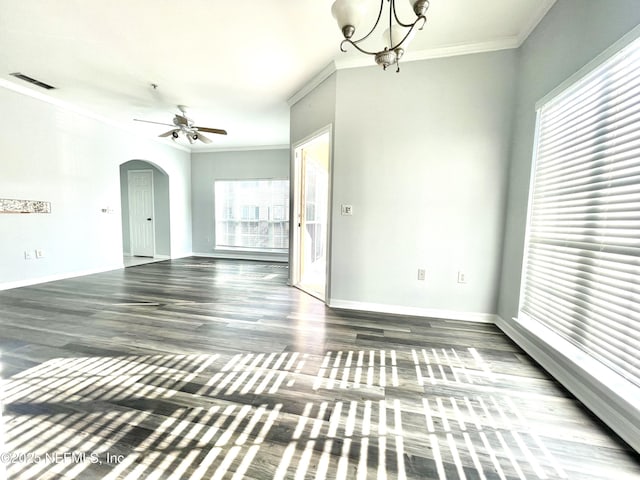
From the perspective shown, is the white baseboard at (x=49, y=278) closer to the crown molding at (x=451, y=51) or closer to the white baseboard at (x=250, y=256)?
the white baseboard at (x=250, y=256)

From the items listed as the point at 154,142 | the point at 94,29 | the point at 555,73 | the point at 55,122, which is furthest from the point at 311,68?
the point at 154,142

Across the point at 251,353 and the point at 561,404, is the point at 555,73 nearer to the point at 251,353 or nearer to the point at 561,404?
the point at 561,404

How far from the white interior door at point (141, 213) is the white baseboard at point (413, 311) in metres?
5.49

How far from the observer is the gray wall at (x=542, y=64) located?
1525mm

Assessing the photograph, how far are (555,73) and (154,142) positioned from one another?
6530mm

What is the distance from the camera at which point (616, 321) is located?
4.71ft

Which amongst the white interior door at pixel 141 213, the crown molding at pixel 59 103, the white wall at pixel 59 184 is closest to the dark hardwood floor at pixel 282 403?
the white wall at pixel 59 184

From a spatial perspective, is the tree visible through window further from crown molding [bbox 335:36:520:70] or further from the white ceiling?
crown molding [bbox 335:36:520:70]

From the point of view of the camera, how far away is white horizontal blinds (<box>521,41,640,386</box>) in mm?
1396

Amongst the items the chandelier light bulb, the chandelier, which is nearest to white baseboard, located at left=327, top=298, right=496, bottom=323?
the chandelier

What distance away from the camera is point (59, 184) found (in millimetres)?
4008

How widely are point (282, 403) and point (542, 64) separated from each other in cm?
317

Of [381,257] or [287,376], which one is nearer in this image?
[287,376]

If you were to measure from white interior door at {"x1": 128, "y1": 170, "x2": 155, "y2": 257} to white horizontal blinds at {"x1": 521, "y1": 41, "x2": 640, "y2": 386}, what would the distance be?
7.24 meters
